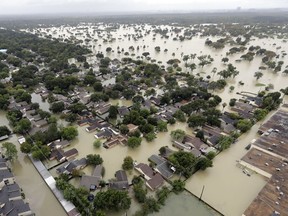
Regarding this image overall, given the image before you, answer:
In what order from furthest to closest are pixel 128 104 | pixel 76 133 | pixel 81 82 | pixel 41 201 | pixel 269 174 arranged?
pixel 81 82
pixel 128 104
pixel 76 133
pixel 269 174
pixel 41 201

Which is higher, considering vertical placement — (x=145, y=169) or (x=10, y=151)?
(x=10, y=151)

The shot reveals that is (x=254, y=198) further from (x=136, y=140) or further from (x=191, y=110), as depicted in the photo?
(x=191, y=110)

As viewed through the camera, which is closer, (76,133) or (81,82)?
(76,133)

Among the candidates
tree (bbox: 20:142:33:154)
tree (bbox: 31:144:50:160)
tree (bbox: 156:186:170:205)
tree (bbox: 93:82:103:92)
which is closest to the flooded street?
tree (bbox: 156:186:170:205)

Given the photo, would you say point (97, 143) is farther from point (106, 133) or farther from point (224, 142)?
point (224, 142)

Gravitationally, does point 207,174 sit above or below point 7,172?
below

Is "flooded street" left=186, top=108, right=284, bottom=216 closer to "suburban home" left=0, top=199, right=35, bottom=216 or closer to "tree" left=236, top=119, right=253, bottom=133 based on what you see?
"tree" left=236, top=119, right=253, bottom=133

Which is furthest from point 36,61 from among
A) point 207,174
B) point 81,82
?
point 207,174

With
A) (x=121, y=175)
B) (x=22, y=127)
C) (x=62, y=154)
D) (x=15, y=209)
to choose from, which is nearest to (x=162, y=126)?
(x=121, y=175)
